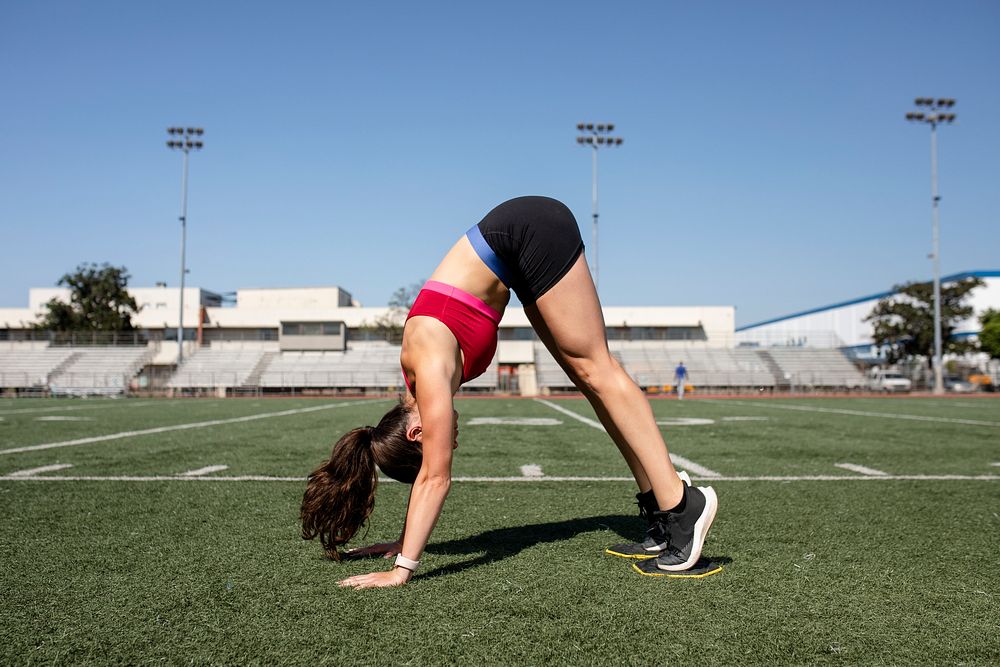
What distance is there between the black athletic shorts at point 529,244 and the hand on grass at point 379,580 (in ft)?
3.60

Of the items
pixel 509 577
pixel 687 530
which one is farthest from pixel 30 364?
pixel 687 530

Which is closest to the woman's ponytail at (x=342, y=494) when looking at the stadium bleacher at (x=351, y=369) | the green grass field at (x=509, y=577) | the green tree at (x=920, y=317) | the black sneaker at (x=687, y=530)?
the green grass field at (x=509, y=577)

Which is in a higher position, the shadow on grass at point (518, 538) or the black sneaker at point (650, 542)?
the black sneaker at point (650, 542)

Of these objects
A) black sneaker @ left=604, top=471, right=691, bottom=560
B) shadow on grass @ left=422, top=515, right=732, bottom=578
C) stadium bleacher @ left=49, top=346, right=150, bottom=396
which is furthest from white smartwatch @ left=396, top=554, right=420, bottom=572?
stadium bleacher @ left=49, top=346, right=150, bottom=396

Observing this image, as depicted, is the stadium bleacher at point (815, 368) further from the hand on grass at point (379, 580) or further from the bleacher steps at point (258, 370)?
the hand on grass at point (379, 580)

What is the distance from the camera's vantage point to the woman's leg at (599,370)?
9.12ft

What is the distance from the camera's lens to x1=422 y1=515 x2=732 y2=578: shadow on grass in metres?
2.96

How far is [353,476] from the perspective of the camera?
3.03 meters

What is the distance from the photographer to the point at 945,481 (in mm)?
5262

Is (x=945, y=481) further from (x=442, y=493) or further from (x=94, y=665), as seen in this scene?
(x=94, y=665)

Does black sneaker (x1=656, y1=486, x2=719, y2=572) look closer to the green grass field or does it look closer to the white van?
the green grass field

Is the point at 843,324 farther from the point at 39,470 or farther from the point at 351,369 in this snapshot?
the point at 39,470

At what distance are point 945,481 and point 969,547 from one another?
238 cm

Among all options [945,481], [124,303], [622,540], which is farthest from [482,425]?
[124,303]
